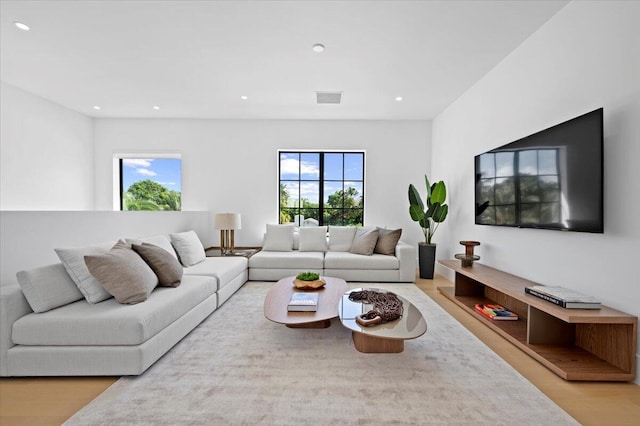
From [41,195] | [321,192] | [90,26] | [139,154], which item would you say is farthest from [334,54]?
[41,195]

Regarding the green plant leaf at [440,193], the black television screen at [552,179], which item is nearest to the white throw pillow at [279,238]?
the green plant leaf at [440,193]

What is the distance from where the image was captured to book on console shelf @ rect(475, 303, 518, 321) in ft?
8.43

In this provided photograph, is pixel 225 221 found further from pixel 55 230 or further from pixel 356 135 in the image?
pixel 356 135

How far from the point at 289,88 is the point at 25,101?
11.8 feet

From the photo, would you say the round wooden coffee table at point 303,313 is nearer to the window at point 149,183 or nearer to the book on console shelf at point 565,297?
the book on console shelf at point 565,297

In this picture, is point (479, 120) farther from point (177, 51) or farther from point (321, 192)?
point (177, 51)

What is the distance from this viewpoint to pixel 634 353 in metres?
1.68

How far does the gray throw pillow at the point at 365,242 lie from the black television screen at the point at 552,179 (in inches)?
65.7

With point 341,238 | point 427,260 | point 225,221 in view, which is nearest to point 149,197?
point 225,221

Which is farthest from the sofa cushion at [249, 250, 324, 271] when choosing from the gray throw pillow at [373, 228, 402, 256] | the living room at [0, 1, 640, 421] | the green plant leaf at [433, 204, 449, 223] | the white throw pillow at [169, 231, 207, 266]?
the green plant leaf at [433, 204, 449, 223]

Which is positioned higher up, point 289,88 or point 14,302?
point 289,88

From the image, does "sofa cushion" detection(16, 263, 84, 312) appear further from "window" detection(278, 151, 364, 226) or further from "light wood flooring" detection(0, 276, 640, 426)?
"window" detection(278, 151, 364, 226)

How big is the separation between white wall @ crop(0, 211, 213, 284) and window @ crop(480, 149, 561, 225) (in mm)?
4381

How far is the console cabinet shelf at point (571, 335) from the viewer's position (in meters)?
1.68
